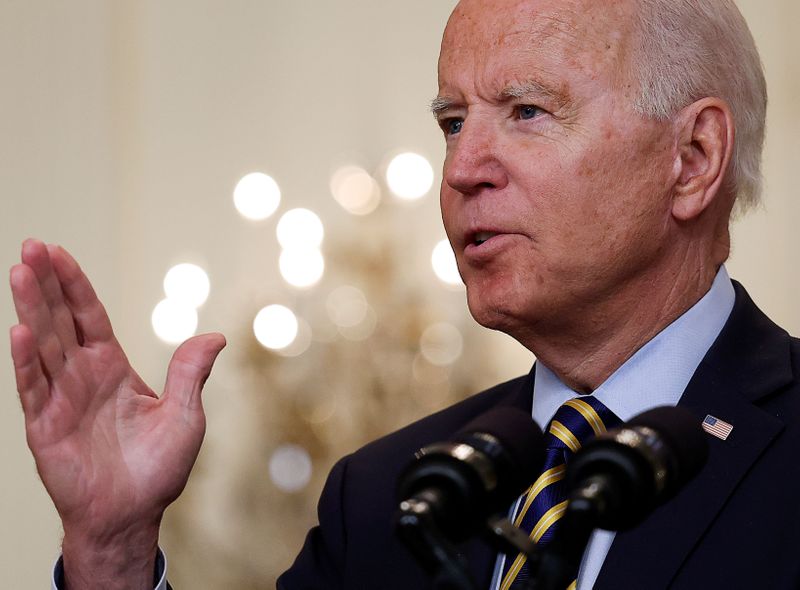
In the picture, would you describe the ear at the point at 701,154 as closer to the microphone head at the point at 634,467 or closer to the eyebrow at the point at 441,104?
the eyebrow at the point at 441,104

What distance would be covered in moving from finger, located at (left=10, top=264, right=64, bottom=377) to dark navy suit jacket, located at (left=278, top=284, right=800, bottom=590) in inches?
23.6

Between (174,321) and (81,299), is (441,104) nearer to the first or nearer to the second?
(81,299)

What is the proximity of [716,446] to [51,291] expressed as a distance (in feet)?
3.09

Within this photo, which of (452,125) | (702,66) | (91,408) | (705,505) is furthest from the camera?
(452,125)

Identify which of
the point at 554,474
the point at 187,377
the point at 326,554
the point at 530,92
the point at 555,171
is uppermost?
the point at 530,92

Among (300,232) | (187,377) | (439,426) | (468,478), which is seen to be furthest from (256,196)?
(468,478)

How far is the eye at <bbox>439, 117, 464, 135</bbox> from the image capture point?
6.10 feet

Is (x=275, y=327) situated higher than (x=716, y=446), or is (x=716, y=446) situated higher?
(x=716, y=446)

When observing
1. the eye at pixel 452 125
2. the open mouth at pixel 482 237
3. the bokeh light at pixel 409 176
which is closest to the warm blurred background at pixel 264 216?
the bokeh light at pixel 409 176

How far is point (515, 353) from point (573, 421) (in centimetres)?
197

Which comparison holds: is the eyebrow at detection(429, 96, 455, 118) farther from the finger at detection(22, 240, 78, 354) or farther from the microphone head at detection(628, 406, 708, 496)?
the microphone head at detection(628, 406, 708, 496)

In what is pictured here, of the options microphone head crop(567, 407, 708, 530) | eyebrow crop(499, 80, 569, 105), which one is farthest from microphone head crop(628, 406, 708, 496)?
eyebrow crop(499, 80, 569, 105)

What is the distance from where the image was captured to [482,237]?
1732 mm

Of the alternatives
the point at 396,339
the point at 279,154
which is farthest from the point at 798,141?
the point at 279,154
